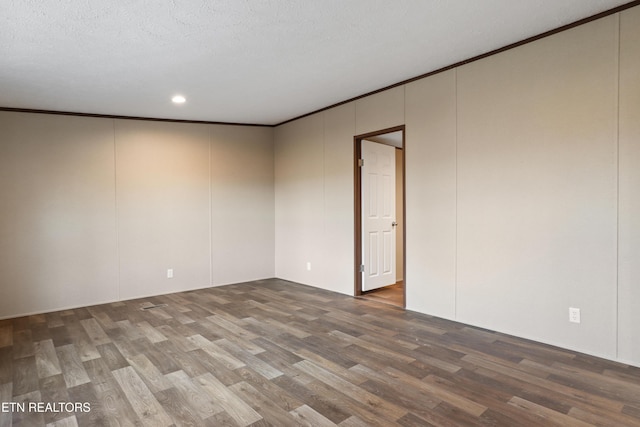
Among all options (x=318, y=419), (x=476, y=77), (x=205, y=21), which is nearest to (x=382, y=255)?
(x=476, y=77)

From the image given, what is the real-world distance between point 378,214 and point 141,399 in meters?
3.59

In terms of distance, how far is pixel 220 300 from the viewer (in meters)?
4.82

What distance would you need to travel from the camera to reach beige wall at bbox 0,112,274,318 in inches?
174

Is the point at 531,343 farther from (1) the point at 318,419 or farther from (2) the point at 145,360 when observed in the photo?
(2) the point at 145,360

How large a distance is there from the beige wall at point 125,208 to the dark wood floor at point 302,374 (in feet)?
2.92

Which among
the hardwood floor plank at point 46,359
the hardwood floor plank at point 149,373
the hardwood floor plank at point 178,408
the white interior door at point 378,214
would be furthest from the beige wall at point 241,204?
the hardwood floor plank at point 178,408

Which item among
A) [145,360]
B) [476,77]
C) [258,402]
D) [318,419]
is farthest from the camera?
[476,77]

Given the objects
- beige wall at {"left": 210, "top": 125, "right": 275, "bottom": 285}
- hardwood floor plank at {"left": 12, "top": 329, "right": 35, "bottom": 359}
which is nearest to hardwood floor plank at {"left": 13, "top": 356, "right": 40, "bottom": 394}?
hardwood floor plank at {"left": 12, "top": 329, "right": 35, "bottom": 359}

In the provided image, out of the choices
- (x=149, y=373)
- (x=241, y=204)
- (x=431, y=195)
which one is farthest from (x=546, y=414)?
(x=241, y=204)

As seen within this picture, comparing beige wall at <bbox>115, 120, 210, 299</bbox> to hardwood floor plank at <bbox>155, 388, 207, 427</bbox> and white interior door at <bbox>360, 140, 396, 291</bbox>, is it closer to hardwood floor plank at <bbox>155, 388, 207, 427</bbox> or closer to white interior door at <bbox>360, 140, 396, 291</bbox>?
white interior door at <bbox>360, 140, 396, 291</bbox>

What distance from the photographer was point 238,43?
294cm

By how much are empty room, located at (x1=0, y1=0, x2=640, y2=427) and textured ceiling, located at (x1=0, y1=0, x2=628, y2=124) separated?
0.08 ft

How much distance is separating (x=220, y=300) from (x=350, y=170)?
7.93 feet

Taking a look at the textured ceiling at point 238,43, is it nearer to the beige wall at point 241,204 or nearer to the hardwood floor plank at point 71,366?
the beige wall at point 241,204
